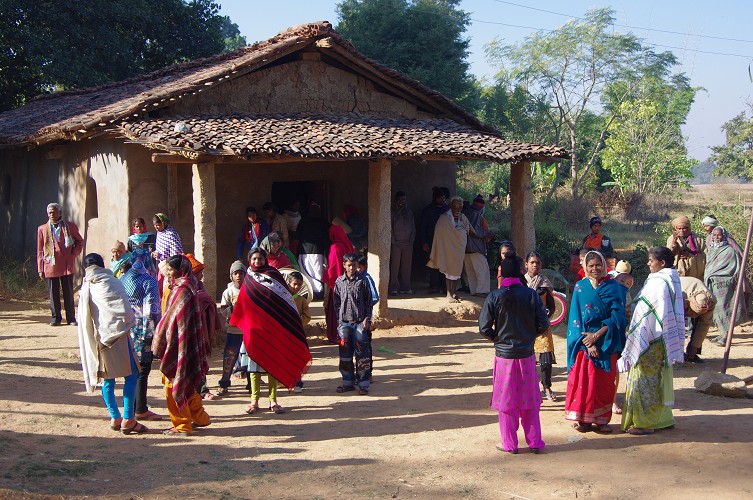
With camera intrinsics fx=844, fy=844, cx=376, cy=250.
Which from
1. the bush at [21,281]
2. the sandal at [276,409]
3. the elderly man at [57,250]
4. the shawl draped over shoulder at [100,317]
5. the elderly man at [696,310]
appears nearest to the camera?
the shawl draped over shoulder at [100,317]

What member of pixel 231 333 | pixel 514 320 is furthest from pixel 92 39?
pixel 514 320

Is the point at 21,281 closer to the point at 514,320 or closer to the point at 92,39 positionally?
the point at 92,39

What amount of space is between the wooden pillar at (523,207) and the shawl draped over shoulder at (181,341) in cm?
724

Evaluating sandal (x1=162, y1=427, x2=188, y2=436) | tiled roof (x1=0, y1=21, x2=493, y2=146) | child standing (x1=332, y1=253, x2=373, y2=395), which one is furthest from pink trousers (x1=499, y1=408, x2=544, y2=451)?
tiled roof (x1=0, y1=21, x2=493, y2=146)

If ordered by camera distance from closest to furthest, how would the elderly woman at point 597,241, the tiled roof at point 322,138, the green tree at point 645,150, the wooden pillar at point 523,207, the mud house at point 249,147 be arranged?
the tiled roof at point 322,138
the mud house at point 249,147
the elderly woman at point 597,241
the wooden pillar at point 523,207
the green tree at point 645,150

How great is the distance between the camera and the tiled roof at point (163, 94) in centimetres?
1138

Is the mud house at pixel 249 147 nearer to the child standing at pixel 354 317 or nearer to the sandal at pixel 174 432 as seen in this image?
the child standing at pixel 354 317

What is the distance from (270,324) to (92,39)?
53.7 feet

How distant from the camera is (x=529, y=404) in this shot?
6.32 meters

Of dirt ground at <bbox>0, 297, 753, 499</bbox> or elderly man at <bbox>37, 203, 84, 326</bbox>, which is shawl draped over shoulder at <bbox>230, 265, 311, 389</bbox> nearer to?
dirt ground at <bbox>0, 297, 753, 499</bbox>

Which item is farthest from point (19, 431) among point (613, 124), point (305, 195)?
point (613, 124)

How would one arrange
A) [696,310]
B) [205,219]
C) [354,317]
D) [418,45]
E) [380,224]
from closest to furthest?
[354,317], [696,310], [205,219], [380,224], [418,45]

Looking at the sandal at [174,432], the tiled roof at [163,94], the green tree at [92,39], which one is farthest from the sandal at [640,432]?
the green tree at [92,39]

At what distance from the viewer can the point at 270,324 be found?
24.2ft
